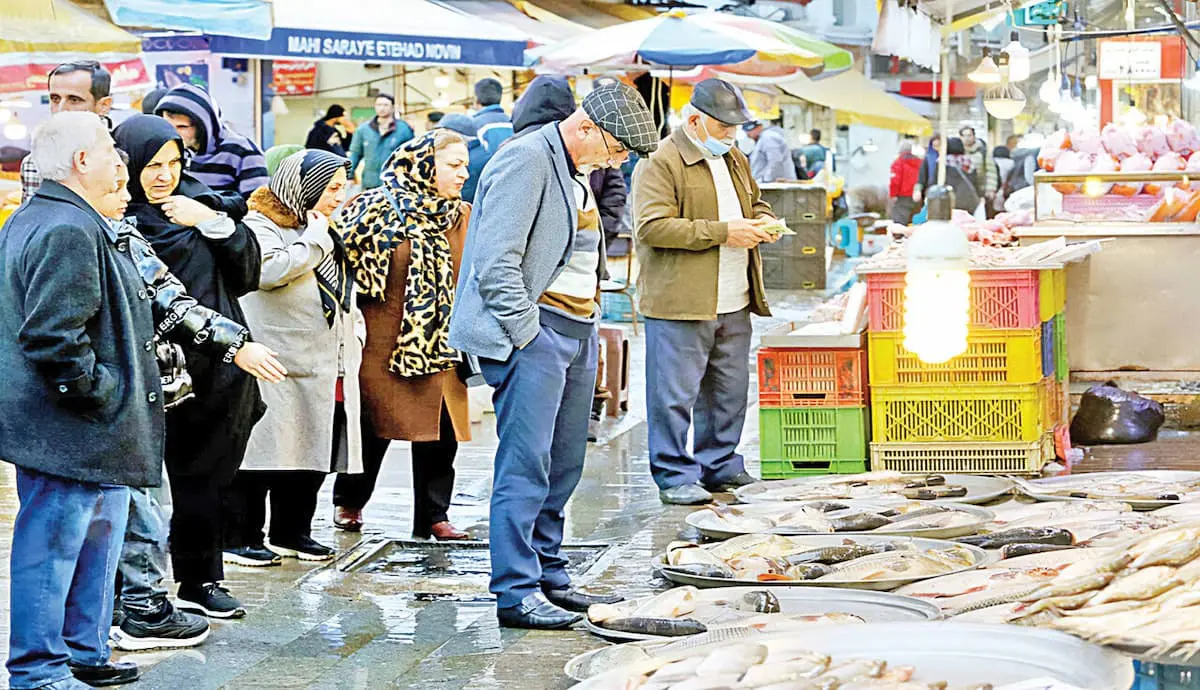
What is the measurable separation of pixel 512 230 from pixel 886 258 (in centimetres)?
386

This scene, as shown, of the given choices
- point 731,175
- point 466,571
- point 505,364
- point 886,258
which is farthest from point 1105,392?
point 505,364

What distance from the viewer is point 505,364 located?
6445 millimetres

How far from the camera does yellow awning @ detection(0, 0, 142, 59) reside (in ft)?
29.3

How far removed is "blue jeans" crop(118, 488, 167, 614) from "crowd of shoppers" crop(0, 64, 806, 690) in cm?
1

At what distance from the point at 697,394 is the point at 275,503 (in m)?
2.28

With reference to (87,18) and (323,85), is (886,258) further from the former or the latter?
(323,85)

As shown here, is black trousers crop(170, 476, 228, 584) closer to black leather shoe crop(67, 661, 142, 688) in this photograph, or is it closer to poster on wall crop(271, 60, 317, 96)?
black leather shoe crop(67, 661, 142, 688)

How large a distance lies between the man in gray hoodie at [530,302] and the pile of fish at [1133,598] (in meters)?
1.83

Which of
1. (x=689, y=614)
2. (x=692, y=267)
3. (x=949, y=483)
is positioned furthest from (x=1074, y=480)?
(x=689, y=614)

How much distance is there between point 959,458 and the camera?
30.2 ft

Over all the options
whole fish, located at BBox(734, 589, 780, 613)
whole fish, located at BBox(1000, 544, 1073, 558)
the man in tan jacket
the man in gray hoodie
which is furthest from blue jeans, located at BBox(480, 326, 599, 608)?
the man in tan jacket

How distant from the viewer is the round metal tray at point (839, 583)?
628cm

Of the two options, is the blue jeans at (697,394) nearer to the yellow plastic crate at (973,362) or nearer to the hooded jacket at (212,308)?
the yellow plastic crate at (973,362)

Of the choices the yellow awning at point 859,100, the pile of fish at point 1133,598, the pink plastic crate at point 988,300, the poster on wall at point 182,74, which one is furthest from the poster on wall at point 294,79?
the pile of fish at point 1133,598
